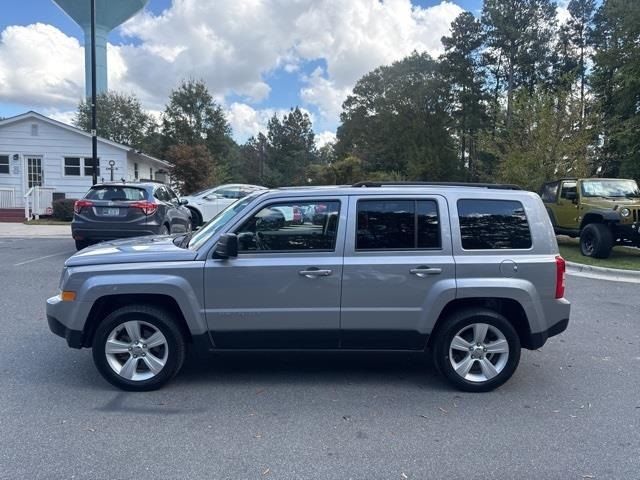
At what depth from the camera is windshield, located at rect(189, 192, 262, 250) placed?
Result: 441 centimetres

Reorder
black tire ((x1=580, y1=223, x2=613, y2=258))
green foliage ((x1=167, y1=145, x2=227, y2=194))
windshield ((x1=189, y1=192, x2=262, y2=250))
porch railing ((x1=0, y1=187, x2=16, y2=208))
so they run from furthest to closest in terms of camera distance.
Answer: green foliage ((x1=167, y1=145, x2=227, y2=194))
porch railing ((x1=0, y1=187, x2=16, y2=208))
black tire ((x1=580, y1=223, x2=613, y2=258))
windshield ((x1=189, y1=192, x2=262, y2=250))

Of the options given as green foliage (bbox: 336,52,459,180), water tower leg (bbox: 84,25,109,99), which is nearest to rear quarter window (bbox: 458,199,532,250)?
water tower leg (bbox: 84,25,109,99)

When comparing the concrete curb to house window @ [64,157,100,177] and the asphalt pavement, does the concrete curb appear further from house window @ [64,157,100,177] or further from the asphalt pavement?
house window @ [64,157,100,177]

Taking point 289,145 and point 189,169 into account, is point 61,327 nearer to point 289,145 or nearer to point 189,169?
point 189,169

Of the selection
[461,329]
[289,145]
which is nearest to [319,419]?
[461,329]

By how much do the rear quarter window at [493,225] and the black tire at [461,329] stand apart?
587 mm

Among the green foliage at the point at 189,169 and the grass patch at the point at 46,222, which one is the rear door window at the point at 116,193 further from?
the green foliage at the point at 189,169

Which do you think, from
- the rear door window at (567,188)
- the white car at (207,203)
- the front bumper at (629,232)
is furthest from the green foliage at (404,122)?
the front bumper at (629,232)

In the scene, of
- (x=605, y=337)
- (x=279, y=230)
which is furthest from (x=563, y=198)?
(x=279, y=230)

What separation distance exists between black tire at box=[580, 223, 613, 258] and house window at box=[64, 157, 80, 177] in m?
22.1

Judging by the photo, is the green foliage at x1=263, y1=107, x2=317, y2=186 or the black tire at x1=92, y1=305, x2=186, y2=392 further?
the green foliage at x1=263, y1=107, x2=317, y2=186

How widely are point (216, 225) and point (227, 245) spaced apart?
2.47 feet

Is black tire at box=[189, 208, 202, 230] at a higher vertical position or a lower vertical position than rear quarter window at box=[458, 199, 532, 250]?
lower

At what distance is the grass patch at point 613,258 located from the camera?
429 inches
